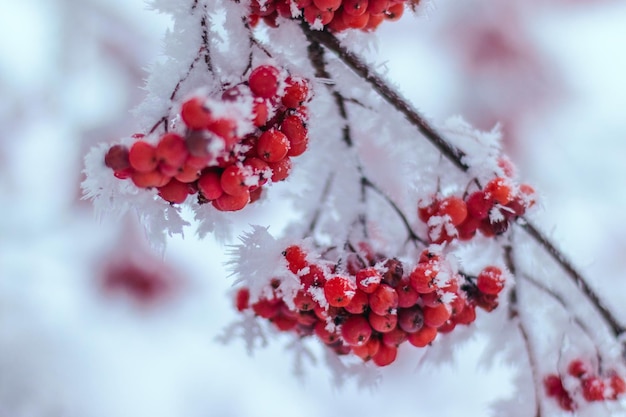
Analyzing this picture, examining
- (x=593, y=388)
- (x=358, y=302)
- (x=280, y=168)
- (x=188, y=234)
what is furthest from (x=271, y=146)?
(x=188, y=234)

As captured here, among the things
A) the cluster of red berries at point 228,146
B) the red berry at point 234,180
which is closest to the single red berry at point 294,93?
the cluster of red berries at point 228,146

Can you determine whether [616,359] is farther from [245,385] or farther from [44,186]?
[44,186]

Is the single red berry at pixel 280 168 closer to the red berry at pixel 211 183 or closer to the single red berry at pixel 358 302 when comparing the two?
the red berry at pixel 211 183

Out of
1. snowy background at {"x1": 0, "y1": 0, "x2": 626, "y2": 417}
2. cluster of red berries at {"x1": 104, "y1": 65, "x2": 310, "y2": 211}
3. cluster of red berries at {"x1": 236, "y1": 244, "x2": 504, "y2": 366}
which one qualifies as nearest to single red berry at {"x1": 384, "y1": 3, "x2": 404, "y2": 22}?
cluster of red berries at {"x1": 104, "y1": 65, "x2": 310, "y2": 211}

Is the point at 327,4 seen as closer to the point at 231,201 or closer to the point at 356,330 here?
the point at 231,201

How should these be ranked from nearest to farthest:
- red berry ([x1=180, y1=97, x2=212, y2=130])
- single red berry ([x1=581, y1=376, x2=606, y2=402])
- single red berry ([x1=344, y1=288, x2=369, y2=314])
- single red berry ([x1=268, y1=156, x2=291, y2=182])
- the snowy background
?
1. red berry ([x1=180, y1=97, x2=212, y2=130])
2. single red berry ([x1=268, y1=156, x2=291, y2=182])
3. single red berry ([x1=344, y1=288, x2=369, y2=314])
4. single red berry ([x1=581, y1=376, x2=606, y2=402])
5. the snowy background

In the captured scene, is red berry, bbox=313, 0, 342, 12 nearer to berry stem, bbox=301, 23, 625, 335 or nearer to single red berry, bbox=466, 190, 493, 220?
berry stem, bbox=301, 23, 625, 335
